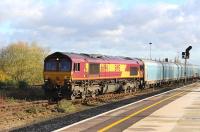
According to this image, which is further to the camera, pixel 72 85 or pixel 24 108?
pixel 72 85

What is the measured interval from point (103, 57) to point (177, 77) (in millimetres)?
37868

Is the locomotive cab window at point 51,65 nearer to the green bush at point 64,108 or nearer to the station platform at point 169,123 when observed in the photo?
the green bush at point 64,108

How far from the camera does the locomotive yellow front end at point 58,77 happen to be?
3195 centimetres

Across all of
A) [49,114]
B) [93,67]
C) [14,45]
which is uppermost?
[14,45]

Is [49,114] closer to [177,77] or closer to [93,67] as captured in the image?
[93,67]

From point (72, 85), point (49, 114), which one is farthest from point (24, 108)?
point (72, 85)

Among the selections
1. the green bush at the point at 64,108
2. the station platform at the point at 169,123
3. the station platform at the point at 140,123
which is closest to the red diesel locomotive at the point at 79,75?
the green bush at the point at 64,108

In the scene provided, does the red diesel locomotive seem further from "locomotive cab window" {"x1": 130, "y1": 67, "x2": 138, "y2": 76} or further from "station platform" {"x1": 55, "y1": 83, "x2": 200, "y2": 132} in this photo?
"station platform" {"x1": 55, "y1": 83, "x2": 200, "y2": 132}

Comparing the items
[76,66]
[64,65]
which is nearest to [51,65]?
[64,65]

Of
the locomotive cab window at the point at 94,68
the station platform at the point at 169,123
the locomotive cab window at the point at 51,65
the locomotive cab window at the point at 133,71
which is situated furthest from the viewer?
A: the locomotive cab window at the point at 133,71

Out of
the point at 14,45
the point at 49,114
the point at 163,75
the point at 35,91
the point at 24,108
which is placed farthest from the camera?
the point at 14,45

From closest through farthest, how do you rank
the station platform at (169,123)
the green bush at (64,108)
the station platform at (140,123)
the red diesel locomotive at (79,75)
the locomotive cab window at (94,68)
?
the station platform at (169,123) < the station platform at (140,123) < the green bush at (64,108) < the red diesel locomotive at (79,75) < the locomotive cab window at (94,68)

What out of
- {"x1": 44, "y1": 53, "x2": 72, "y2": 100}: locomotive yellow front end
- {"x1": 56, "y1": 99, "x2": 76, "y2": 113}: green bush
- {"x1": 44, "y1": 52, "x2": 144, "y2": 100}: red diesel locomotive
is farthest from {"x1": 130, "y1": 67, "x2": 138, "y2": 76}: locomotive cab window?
{"x1": 56, "y1": 99, "x2": 76, "y2": 113}: green bush

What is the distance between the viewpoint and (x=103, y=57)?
130 ft
